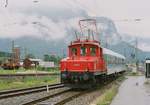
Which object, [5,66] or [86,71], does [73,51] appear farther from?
[5,66]

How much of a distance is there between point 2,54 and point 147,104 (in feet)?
279

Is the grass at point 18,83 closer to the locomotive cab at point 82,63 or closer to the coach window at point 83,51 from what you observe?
the locomotive cab at point 82,63

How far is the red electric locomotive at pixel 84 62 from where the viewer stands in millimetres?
29172

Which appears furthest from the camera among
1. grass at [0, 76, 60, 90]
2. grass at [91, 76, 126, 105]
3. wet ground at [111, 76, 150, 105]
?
grass at [0, 76, 60, 90]

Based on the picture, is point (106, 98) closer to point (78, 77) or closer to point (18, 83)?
point (78, 77)

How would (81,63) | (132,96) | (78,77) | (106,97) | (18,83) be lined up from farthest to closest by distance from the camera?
(18,83)
(81,63)
(78,77)
(132,96)
(106,97)

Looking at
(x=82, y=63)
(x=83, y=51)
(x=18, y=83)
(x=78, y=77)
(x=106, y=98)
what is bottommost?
(x=106, y=98)

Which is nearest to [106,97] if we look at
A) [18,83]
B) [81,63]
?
[81,63]

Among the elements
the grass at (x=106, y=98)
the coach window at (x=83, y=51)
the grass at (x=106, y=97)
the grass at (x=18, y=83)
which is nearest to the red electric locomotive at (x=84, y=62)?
the coach window at (x=83, y=51)

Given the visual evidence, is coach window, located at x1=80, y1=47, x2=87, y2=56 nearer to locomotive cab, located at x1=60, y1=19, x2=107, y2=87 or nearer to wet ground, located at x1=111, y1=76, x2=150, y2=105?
locomotive cab, located at x1=60, y1=19, x2=107, y2=87

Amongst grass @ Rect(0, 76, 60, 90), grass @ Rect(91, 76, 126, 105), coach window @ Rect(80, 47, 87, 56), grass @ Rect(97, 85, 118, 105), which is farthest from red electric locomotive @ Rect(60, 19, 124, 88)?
grass @ Rect(0, 76, 60, 90)

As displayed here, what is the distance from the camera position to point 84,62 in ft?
95.9

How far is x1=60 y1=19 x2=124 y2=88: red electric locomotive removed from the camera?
2917cm

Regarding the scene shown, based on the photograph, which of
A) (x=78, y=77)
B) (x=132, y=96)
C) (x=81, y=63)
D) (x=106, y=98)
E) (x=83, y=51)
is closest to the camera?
(x=106, y=98)
